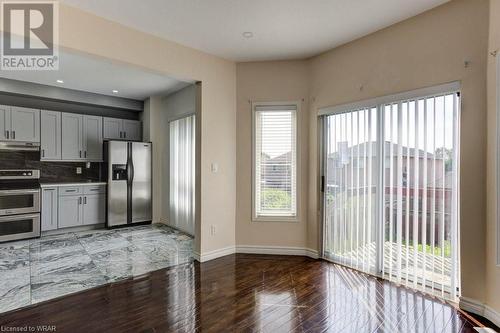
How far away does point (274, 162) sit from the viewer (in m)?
4.01

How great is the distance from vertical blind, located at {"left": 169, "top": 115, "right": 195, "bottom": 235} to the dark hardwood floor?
6.13ft

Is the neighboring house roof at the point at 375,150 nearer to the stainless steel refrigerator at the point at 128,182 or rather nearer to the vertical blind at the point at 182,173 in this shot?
the vertical blind at the point at 182,173

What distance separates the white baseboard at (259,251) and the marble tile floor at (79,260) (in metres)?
0.36

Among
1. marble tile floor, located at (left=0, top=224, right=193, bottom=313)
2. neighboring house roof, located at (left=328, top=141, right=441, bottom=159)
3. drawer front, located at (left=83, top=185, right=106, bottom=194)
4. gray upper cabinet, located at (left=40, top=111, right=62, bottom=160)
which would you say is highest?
gray upper cabinet, located at (left=40, top=111, right=62, bottom=160)

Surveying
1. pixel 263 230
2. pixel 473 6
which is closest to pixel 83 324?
pixel 263 230

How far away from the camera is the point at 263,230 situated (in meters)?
4.02

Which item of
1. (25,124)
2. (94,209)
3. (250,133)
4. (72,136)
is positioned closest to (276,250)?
(250,133)

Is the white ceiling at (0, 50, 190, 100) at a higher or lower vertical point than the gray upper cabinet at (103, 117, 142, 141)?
Result: higher

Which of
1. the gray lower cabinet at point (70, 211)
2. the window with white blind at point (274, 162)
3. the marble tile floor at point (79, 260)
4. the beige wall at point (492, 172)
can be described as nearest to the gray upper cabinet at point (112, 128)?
the gray lower cabinet at point (70, 211)

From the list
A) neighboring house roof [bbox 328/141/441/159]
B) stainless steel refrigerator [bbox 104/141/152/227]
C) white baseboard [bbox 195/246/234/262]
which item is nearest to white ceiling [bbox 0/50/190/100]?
stainless steel refrigerator [bbox 104/141/152/227]

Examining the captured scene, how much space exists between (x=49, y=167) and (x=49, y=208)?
101 centimetres

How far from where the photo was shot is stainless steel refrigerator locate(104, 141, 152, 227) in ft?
17.7

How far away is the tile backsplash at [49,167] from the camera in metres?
4.80

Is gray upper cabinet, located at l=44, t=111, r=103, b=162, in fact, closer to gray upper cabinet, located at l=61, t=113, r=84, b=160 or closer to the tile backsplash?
gray upper cabinet, located at l=61, t=113, r=84, b=160
